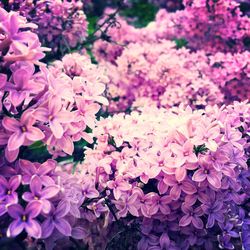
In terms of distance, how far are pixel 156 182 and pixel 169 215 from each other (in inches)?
4.2

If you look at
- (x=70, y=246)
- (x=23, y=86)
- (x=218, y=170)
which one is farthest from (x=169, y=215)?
(x=23, y=86)

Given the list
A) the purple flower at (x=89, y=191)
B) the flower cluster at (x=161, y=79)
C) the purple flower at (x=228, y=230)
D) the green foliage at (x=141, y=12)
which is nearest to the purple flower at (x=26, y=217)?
the purple flower at (x=89, y=191)

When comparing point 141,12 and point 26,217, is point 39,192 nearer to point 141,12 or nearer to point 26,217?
point 26,217

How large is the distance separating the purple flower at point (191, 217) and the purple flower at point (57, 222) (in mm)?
374

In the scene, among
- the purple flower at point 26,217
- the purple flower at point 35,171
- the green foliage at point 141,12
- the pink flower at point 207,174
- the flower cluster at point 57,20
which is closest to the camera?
the purple flower at point 26,217

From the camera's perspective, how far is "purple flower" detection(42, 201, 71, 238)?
2.92ft

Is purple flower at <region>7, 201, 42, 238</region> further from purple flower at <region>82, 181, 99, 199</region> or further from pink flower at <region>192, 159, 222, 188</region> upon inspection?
pink flower at <region>192, 159, 222, 188</region>

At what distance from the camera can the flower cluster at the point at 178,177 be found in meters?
1.11

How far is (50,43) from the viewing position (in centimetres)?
198

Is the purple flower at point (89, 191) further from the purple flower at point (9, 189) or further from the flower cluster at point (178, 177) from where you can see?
the purple flower at point (9, 189)

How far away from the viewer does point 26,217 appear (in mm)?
860

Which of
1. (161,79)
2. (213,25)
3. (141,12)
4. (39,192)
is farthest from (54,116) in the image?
(141,12)

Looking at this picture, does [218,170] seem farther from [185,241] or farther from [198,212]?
[185,241]

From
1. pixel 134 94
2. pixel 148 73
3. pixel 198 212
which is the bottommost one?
pixel 134 94
